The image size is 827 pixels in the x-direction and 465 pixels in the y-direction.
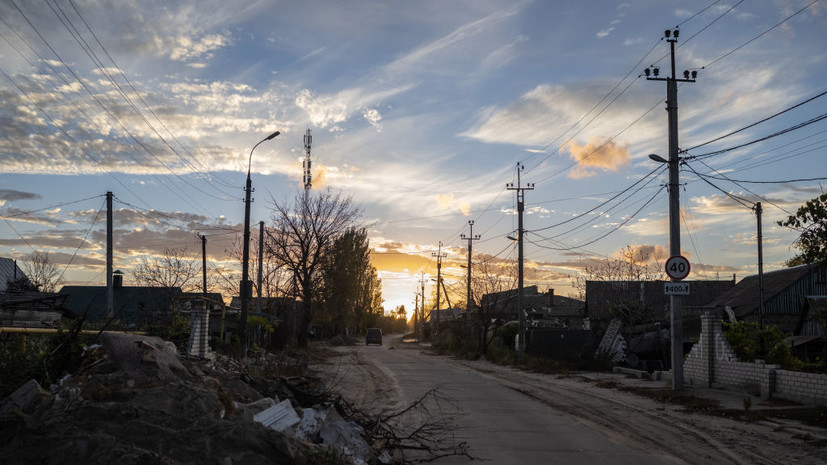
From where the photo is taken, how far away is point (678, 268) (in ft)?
59.0

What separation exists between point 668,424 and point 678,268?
6.75 metres

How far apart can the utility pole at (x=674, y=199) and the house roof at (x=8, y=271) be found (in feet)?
166

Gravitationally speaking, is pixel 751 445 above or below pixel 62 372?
below

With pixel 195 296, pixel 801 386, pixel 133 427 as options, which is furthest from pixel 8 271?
pixel 801 386

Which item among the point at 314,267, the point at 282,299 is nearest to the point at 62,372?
the point at 314,267

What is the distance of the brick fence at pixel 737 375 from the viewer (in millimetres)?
13898

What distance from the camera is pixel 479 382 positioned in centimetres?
2206

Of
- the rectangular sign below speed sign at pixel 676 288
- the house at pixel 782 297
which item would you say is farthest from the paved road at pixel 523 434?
the house at pixel 782 297

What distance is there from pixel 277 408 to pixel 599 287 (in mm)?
46408

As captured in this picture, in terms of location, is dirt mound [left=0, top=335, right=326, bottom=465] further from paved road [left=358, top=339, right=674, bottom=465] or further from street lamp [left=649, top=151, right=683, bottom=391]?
street lamp [left=649, top=151, right=683, bottom=391]

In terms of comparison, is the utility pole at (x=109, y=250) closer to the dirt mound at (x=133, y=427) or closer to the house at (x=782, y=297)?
the dirt mound at (x=133, y=427)

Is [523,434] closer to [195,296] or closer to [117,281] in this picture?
[195,296]

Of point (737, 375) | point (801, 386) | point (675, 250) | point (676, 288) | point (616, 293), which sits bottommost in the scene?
point (737, 375)

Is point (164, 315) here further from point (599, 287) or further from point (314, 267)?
point (599, 287)
